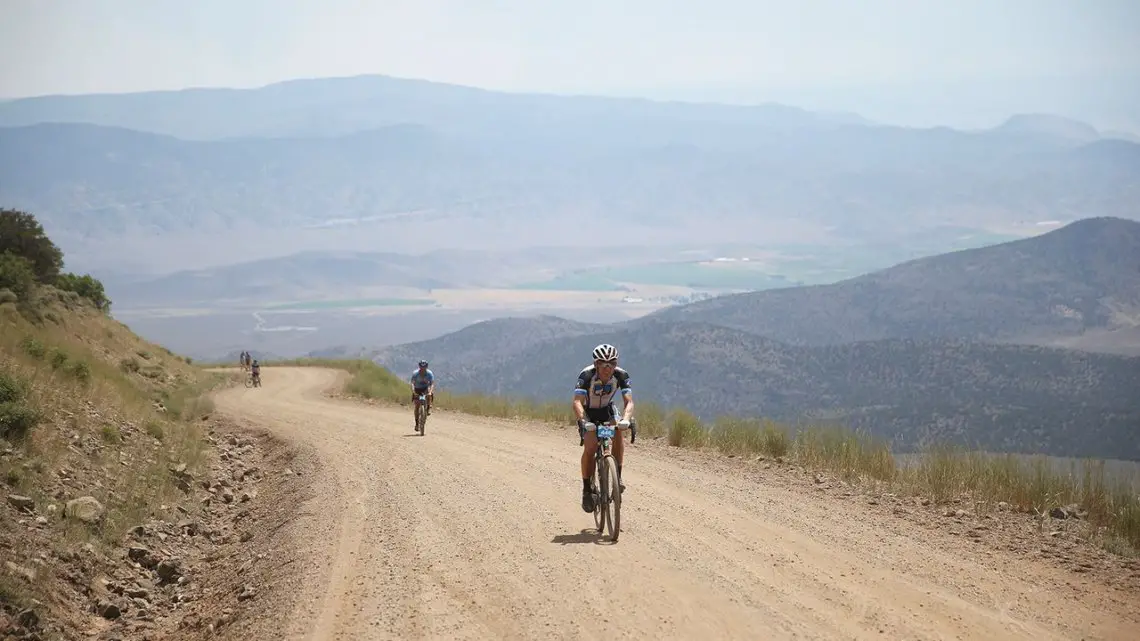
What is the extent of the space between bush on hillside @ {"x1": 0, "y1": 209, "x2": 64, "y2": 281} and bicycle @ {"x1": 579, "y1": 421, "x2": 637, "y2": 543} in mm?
25964

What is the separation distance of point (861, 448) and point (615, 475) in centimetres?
768

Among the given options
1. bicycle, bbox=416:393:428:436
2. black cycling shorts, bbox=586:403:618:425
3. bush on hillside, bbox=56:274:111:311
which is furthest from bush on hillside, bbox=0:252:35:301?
black cycling shorts, bbox=586:403:618:425

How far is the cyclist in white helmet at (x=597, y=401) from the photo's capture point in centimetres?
1152

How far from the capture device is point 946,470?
49.5 feet

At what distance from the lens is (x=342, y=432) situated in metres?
23.3

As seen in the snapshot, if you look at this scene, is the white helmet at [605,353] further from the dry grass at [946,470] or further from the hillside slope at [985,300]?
the hillside slope at [985,300]

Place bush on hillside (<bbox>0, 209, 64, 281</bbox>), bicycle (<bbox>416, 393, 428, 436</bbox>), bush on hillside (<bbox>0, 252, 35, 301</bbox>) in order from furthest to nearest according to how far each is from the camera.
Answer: bush on hillside (<bbox>0, 209, 64, 281</bbox>), bush on hillside (<bbox>0, 252, 35, 301</bbox>), bicycle (<bbox>416, 393, 428, 436</bbox>)

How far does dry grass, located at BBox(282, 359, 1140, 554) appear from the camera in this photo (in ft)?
42.5

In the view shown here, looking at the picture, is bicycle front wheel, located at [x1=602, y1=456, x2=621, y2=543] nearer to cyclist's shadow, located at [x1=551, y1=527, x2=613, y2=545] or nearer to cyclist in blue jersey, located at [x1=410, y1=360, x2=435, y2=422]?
cyclist's shadow, located at [x1=551, y1=527, x2=613, y2=545]

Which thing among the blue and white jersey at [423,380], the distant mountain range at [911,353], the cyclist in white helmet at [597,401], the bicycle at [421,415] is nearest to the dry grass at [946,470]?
the bicycle at [421,415]

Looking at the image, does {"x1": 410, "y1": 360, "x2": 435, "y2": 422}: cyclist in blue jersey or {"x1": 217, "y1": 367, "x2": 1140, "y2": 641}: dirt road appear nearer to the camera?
{"x1": 217, "y1": 367, "x2": 1140, "y2": 641}: dirt road

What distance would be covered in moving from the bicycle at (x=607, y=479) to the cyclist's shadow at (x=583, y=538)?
85mm

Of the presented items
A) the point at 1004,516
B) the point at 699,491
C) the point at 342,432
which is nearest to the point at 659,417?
the point at 342,432

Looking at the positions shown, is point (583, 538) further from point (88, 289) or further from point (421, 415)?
point (88, 289)
